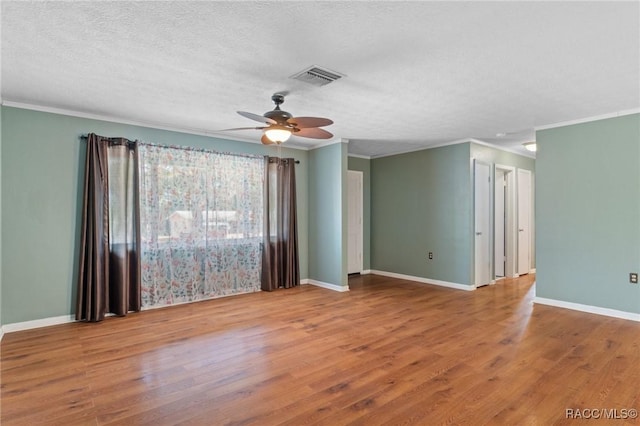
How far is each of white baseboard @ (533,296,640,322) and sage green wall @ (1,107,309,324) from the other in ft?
19.7

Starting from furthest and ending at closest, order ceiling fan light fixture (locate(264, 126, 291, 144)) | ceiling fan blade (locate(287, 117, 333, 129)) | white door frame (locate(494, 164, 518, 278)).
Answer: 1. white door frame (locate(494, 164, 518, 278))
2. ceiling fan light fixture (locate(264, 126, 291, 144))
3. ceiling fan blade (locate(287, 117, 333, 129))

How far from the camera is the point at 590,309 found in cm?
438

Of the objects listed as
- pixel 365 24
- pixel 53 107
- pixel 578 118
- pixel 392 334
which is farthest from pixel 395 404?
pixel 53 107

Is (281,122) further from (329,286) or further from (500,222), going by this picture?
(500,222)

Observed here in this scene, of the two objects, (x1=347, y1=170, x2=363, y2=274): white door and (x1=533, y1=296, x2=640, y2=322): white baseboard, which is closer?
(x1=533, y1=296, x2=640, y2=322): white baseboard

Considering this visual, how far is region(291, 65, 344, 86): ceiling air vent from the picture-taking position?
2916 mm

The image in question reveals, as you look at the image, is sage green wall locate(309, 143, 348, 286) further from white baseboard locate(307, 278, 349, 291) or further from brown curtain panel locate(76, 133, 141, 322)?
brown curtain panel locate(76, 133, 141, 322)

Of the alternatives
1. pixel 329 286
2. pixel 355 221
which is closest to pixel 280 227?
pixel 329 286

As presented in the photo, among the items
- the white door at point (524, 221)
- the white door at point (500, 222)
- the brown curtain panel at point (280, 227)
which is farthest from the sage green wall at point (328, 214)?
the white door at point (524, 221)

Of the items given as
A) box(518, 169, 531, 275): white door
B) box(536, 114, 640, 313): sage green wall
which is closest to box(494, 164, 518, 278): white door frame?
box(518, 169, 531, 275): white door

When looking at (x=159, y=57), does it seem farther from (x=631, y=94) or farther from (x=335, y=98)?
(x=631, y=94)

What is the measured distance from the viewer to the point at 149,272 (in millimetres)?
4699

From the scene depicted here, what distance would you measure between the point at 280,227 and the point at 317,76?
329 centimetres
